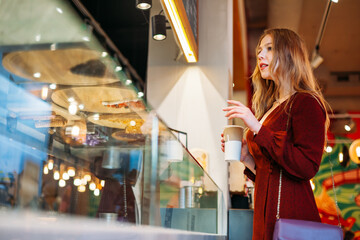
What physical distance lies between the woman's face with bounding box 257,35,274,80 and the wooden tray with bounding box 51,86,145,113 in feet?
2.28

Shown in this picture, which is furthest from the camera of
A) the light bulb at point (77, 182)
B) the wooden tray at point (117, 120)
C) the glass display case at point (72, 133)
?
the wooden tray at point (117, 120)

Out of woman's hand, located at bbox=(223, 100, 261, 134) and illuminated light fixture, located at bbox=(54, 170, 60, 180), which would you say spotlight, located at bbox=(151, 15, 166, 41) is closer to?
woman's hand, located at bbox=(223, 100, 261, 134)

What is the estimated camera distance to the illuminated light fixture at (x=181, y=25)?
2340mm

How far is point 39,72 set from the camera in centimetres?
72


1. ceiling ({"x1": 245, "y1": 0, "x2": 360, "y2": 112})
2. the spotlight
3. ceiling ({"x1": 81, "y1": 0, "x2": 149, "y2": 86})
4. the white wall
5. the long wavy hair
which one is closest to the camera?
the long wavy hair

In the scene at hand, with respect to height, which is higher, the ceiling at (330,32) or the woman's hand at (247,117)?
the ceiling at (330,32)

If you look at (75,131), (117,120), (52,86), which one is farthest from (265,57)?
(52,86)

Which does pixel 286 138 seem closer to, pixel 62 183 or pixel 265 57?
pixel 265 57

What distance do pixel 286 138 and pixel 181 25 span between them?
1402mm

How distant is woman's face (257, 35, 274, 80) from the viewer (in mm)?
1644

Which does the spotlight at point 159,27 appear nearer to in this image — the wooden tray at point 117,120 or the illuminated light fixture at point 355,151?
the wooden tray at point 117,120

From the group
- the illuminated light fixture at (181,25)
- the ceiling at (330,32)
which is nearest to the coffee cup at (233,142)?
the illuminated light fixture at (181,25)

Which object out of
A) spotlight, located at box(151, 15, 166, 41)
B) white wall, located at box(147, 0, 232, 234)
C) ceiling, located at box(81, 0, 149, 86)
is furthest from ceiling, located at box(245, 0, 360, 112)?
spotlight, located at box(151, 15, 166, 41)

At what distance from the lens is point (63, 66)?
0.82m
